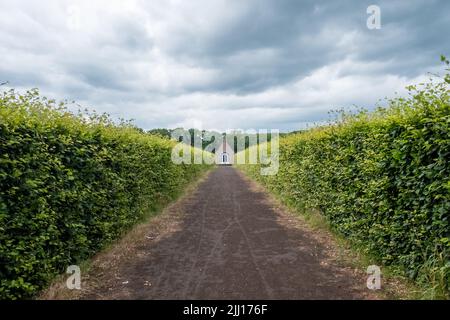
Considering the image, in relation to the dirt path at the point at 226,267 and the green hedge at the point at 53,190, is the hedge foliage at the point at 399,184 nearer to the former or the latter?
the dirt path at the point at 226,267

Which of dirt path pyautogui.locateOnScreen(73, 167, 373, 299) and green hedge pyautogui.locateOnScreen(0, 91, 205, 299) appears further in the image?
dirt path pyautogui.locateOnScreen(73, 167, 373, 299)

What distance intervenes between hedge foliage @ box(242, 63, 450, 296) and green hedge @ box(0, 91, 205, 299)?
520 centimetres

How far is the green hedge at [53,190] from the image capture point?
13.7ft

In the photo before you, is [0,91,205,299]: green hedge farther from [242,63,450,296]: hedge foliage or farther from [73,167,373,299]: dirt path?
[242,63,450,296]: hedge foliage

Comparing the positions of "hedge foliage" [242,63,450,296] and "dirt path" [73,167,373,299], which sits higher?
"hedge foliage" [242,63,450,296]

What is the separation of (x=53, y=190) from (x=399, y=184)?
17.6 feet

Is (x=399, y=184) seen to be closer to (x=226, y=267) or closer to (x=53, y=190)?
(x=226, y=267)

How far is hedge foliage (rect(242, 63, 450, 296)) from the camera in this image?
163 inches

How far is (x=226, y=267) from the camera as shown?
238 inches

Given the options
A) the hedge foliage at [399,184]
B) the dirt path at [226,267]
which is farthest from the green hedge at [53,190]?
the hedge foliage at [399,184]

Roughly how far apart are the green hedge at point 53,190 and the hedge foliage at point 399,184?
520 cm

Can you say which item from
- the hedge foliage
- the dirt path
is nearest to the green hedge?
the dirt path

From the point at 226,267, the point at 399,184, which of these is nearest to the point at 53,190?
the point at 226,267

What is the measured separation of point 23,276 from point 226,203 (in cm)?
999
